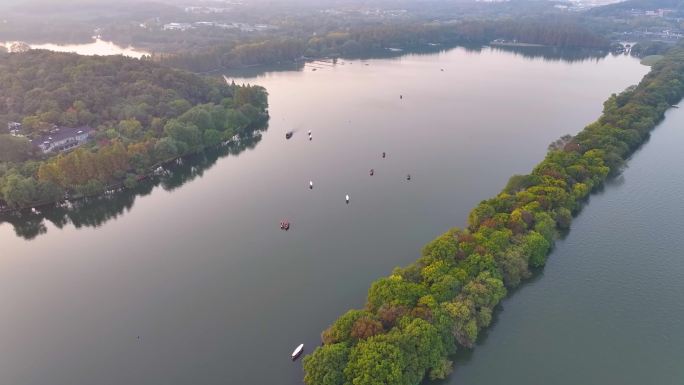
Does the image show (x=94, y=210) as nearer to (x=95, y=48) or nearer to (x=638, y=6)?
(x=95, y=48)

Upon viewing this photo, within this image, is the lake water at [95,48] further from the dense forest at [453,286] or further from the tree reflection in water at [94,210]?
the dense forest at [453,286]

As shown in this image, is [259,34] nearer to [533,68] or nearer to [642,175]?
[533,68]

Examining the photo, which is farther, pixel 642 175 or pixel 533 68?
pixel 533 68

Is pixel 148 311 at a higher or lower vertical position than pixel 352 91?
lower

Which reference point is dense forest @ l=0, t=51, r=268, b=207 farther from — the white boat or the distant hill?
the distant hill

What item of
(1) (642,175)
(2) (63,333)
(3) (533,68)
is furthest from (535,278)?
(3) (533,68)

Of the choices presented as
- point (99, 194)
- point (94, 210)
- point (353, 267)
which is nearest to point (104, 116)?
point (99, 194)

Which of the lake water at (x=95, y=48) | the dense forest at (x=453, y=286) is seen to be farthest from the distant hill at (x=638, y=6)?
the dense forest at (x=453, y=286)

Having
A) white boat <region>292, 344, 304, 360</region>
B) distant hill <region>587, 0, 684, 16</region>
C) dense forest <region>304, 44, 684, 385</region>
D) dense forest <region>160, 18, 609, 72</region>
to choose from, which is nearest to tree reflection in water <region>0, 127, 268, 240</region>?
white boat <region>292, 344, 304, 360</region>
